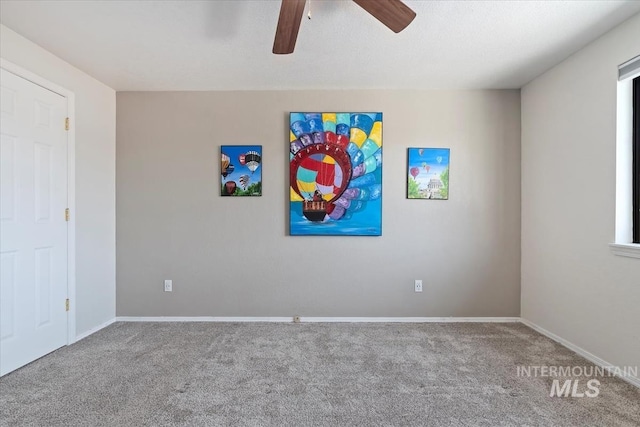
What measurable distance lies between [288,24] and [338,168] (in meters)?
1.59

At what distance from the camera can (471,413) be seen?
1.76 meters

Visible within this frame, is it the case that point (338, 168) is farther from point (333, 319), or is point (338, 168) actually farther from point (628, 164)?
point (628, 164)

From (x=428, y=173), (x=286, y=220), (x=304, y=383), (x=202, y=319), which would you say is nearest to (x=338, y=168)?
(x=286, y=220)

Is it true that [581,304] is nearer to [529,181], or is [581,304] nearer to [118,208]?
[529,181]

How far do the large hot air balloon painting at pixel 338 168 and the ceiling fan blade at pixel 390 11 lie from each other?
1475mm

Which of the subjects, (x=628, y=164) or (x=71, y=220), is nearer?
(x=628, y=164)

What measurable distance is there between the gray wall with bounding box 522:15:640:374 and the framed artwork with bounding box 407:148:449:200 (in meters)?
0.79

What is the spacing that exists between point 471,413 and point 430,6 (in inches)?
94.5

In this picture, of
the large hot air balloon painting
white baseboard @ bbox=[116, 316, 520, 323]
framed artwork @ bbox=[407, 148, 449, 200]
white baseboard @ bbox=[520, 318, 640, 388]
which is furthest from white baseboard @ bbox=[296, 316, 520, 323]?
framed artwork @ bbox=[407, 148, 449, 200]

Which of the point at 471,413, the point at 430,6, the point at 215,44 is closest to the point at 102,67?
the point at 215,44

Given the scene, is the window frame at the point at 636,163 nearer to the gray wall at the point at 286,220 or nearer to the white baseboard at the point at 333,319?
the gray wall at the point at 286,220

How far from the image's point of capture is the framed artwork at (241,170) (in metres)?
3.22

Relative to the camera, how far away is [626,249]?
81.7 inches

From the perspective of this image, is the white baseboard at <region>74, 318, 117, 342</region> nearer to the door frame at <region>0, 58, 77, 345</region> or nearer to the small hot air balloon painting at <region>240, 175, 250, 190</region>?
the door frame at <region>0, 58, 77, 345</region>
